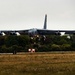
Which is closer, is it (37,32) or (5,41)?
(5,41)

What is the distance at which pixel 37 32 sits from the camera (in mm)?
188500

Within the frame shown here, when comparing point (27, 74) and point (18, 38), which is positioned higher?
point (27, 74)

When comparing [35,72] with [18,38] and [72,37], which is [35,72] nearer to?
[18,38]

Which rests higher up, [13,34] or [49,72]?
[49,72]

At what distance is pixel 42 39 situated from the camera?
174250mm

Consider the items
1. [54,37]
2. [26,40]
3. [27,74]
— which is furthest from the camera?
[54,37]

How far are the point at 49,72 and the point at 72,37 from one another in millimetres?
159887

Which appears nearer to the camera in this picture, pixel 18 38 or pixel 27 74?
pixel 27 74

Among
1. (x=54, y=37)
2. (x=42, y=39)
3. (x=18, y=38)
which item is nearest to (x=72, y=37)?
(x=54, y=37)

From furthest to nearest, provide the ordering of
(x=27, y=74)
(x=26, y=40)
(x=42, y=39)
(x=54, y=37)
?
(x=54, y=37) < (x=42, y=39) < (x=26, y=40) < (x=27, y=74)

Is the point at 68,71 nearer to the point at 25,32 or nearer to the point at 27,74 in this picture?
the point at 27,74

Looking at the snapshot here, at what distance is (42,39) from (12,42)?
70.6 ft

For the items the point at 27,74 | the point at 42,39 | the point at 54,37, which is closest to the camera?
the point at 27,74

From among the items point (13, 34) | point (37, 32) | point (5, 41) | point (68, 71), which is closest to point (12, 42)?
point (5, 41)
